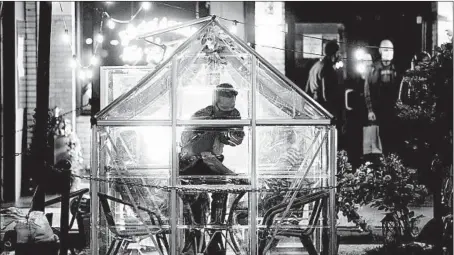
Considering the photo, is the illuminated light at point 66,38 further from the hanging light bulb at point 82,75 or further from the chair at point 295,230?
the chair at point 295,230

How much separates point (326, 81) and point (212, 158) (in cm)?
690

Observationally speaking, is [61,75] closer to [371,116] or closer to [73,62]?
[73,62]

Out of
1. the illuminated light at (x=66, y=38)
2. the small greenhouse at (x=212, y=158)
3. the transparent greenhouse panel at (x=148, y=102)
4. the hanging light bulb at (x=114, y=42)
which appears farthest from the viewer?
the illuminated light at (x=66, y=38)

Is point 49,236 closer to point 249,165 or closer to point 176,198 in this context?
point 176,198

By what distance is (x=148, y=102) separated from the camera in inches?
344

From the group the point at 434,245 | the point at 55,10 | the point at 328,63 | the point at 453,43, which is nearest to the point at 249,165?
the point at 434,245

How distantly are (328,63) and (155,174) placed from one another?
23.0 feet

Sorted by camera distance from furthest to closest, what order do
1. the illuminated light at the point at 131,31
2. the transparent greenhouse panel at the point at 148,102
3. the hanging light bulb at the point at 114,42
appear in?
1. the illuminated light at the point at 131,31
2. the hanging light bulb at the point at 114,42
3. the transparent greenhouse panel at the point at 148,102

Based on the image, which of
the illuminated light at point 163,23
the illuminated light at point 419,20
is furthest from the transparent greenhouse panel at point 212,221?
the illuminated light at point 419,20

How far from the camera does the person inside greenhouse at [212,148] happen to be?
8633mm

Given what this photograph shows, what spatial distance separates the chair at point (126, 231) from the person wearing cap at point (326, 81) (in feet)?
24.2

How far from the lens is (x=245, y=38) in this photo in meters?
15.5

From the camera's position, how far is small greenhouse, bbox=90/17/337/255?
8461mm

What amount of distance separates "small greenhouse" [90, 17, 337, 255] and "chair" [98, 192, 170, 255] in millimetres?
13
